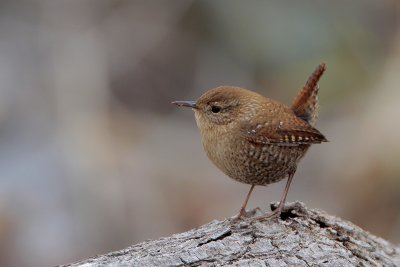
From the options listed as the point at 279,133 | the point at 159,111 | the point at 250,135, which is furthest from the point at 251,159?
the point at 159,111

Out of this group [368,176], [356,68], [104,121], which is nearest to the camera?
Result: [368,176]

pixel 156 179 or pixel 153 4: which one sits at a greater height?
pixel 153 4

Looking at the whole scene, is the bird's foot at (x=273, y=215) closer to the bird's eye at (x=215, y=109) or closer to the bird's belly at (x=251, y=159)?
the bird's belly at (x=251, y=159)

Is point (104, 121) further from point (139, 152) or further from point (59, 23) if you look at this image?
point (59, 23)

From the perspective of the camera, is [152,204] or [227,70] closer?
[152,204]

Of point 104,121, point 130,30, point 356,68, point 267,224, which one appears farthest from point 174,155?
point 267,224

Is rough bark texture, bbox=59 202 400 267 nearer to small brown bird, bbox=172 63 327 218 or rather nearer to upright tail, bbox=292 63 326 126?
small brown bird, bbox=172 63 327 218

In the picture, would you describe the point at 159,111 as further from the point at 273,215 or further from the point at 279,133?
the point at 273,215

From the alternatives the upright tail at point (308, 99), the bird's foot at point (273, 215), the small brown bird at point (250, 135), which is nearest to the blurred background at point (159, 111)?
the upright tail at point (308, 99)

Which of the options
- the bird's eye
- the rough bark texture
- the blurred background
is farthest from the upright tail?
the blurred background
